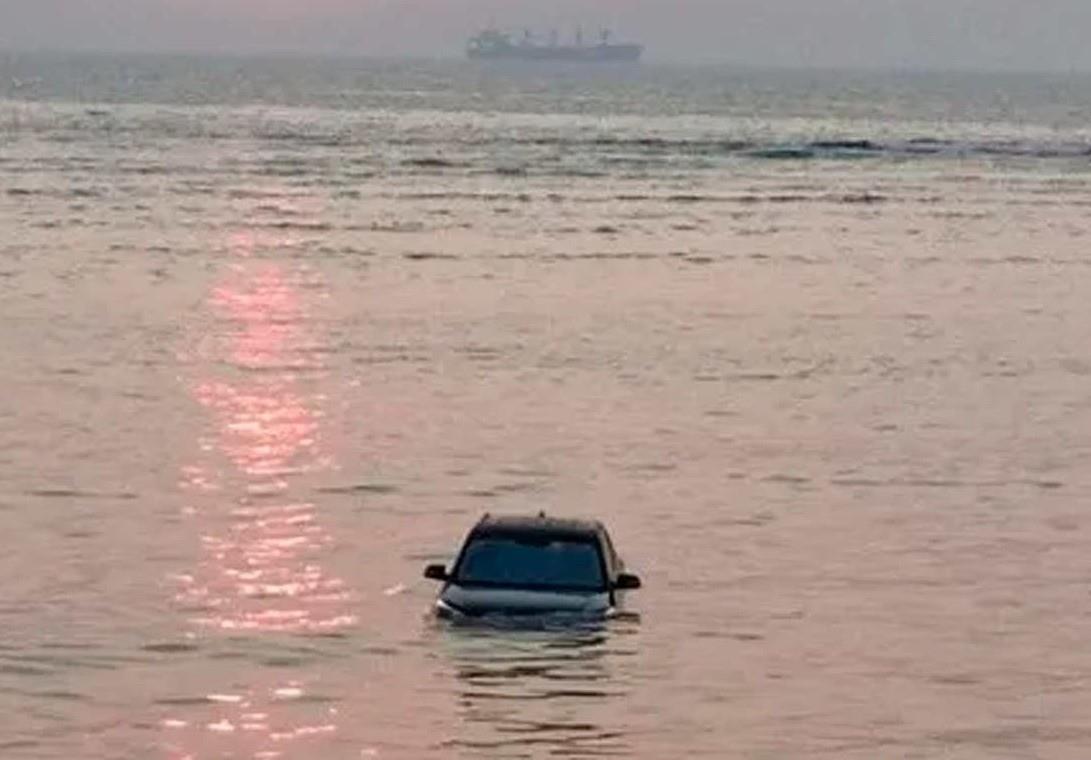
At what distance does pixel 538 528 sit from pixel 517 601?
39.6 inches

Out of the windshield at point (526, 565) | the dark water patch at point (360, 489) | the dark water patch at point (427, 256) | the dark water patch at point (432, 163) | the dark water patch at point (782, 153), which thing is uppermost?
the windshield at point (526, 565)

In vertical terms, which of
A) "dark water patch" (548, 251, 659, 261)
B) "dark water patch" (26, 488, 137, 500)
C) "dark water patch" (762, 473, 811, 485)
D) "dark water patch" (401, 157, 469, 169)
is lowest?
"dark water patch" (401, 157, 469, 169)

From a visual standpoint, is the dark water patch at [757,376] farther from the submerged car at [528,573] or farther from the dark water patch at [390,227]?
the dark water patch at [390,227]

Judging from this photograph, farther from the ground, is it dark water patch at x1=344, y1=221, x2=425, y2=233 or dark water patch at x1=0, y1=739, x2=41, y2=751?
dark water patch at x1=0, y1=739, x2=41, y2=751

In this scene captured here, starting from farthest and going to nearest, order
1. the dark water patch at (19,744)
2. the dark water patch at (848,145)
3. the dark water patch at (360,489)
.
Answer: the dark water patch at (848,145)
the dark water patch at (360,489)
the dark water patch at (19,744)

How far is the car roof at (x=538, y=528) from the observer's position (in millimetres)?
37812

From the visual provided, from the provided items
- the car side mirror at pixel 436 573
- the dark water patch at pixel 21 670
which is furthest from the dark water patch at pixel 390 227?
the dark water patch at pixel 21 670

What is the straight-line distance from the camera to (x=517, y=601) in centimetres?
3734

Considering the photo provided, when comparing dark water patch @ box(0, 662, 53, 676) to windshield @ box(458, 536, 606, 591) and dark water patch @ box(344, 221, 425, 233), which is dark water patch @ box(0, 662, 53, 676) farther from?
dark water patch @ box(344, 221, 425, 233)

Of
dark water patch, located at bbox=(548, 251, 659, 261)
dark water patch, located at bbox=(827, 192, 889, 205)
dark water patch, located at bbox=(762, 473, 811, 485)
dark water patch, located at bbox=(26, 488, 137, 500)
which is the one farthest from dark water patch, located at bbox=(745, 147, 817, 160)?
dark water patch, located at bbox=(26, 488, 137, 500)

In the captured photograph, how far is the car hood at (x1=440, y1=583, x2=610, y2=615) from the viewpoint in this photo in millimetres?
37344

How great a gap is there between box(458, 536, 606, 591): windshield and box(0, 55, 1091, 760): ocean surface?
2.34 feet

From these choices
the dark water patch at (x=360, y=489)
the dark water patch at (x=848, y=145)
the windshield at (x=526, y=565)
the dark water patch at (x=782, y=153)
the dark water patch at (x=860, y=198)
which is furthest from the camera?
the dark water patch at (x=848, y=145)

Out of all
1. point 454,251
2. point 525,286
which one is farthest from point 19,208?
point 525,286
